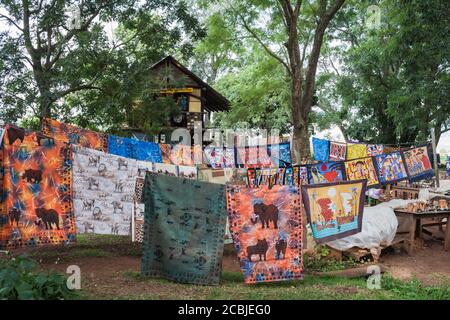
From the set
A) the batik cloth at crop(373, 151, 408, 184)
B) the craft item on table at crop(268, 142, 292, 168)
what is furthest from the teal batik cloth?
the craft item on table at crop(268, 142, 292, 168)

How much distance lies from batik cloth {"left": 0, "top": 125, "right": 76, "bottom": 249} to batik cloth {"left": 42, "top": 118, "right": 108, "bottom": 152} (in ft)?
4.68

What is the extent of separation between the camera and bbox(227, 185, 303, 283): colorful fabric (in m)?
5.57

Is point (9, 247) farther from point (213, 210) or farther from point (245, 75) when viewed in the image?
point (245, 75)

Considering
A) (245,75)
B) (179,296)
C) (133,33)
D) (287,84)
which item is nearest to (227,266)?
(179,296)

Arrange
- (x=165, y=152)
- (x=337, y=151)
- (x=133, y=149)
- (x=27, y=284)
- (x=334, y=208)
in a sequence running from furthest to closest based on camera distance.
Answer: (x=337, y=151) < (x=165, y=152) < (x=133, y=149) < (x=334, y=208) < (x=27, y=284)

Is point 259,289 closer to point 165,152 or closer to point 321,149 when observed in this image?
point 165,152

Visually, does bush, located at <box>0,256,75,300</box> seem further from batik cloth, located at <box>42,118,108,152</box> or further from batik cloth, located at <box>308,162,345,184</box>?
batik cloth, located at <box>308,162,345,184</box>

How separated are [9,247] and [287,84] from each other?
638 inches

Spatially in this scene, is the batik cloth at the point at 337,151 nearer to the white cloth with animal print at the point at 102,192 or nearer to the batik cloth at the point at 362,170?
the batik cloth at the point at 362,170

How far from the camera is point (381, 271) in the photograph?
641cm

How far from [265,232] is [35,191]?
318 cm

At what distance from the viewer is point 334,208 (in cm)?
631

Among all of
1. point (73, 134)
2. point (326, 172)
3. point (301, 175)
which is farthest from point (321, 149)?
point (73, 134)

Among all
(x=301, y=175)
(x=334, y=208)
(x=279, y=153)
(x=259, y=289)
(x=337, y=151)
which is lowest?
(x=259, y=289)
